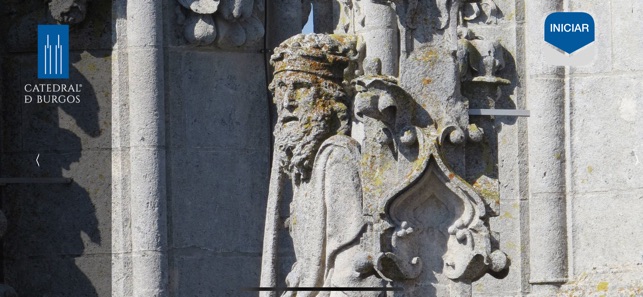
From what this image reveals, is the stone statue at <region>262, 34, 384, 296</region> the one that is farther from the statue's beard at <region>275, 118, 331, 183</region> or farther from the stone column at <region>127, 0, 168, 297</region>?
the stone column at <region>127, 0, 168, 297</region>

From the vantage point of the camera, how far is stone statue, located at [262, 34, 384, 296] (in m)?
15.3

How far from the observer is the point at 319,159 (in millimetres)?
15617

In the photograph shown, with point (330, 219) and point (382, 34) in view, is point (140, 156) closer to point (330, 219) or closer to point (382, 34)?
point (382, 34)

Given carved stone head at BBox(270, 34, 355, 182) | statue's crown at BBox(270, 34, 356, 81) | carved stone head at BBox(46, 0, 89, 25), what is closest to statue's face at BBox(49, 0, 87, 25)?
carved stone head at BBox(46, 0, 89, 25)

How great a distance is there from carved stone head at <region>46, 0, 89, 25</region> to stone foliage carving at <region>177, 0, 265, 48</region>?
0.61 metres

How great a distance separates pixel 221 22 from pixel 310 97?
3075 mm

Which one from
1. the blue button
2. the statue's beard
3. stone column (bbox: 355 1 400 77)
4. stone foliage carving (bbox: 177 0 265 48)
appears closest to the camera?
the blue button

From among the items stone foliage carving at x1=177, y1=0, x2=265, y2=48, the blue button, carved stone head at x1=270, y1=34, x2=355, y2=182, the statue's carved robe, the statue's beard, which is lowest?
the statue's carved robe

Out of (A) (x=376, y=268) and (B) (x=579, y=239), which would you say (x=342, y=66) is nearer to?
(B) (x=579, y=239)

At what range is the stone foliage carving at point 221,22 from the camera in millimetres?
18844

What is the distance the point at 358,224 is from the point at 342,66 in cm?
112

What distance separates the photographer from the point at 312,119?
15922 millimetres

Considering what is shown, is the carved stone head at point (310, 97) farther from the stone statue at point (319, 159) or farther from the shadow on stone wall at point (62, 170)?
the shadow on stone wall at point (62, 170)

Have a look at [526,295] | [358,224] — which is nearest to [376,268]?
[358,224]
